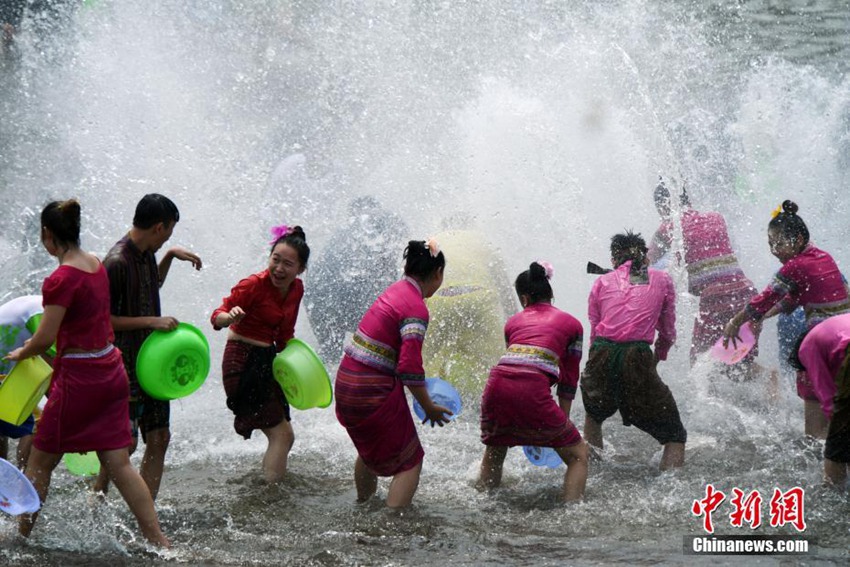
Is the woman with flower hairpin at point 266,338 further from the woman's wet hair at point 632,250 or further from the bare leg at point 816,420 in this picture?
the bare leg at point 816,420

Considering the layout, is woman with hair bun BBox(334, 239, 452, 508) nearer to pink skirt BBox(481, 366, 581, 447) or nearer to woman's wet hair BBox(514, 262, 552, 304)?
pink skirt BBox(481, 366, 581, 447)

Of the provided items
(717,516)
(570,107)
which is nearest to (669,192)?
(570,107)

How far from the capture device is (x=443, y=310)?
683cm

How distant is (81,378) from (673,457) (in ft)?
11.0

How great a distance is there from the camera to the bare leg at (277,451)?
4902 mm

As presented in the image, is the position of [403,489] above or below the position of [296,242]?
below

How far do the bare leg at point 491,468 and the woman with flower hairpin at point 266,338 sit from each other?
1.08m

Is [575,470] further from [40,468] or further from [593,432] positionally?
[40,468]

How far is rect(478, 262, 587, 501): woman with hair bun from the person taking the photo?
15.3 ft

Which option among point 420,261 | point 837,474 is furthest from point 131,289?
point 837,474

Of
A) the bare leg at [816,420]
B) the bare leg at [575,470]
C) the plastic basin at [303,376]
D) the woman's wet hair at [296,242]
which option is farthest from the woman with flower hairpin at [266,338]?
the bare leg at [816,420]

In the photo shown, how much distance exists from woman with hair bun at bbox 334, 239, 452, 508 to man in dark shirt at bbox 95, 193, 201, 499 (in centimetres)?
89

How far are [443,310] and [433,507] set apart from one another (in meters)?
2.37

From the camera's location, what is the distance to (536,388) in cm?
468
